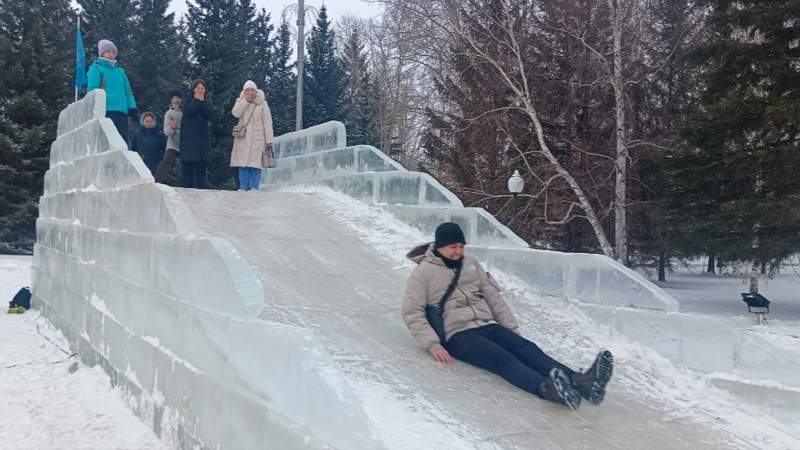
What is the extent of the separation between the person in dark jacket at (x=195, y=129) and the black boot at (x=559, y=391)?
21.8ft

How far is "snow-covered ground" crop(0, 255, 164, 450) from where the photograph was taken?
532 cm

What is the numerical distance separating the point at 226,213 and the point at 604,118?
16108mm

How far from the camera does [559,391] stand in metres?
4.36

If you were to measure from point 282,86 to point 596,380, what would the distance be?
35.2 meters

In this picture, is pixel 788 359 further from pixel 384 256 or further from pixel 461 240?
pixel 384 256

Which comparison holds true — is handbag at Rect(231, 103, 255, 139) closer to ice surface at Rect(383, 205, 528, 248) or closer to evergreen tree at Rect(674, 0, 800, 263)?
Result: ice surface at Rect(383, 205, 528, 248)

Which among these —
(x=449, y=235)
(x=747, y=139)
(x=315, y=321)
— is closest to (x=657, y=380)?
(x=449, y=235)

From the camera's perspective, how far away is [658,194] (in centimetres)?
2067

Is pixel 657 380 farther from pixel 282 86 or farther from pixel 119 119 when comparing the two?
pixel 282 86

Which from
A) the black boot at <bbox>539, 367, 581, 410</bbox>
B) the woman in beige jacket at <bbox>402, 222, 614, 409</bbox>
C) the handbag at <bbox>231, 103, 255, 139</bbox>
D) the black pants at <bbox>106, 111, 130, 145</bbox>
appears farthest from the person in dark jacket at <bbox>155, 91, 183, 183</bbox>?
the black boot at <bbox>539, 367, 581, 410</bbox>

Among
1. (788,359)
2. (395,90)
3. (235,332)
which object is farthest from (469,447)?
(395,90)

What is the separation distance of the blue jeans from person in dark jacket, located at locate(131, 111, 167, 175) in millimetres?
1366

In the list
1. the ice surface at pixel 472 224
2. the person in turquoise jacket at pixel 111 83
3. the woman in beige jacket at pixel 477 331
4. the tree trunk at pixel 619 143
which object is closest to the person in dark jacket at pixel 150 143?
the person in turquoise jacket at pixel 111 83

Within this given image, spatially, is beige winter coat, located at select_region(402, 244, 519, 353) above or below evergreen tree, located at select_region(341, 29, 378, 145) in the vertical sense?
below
